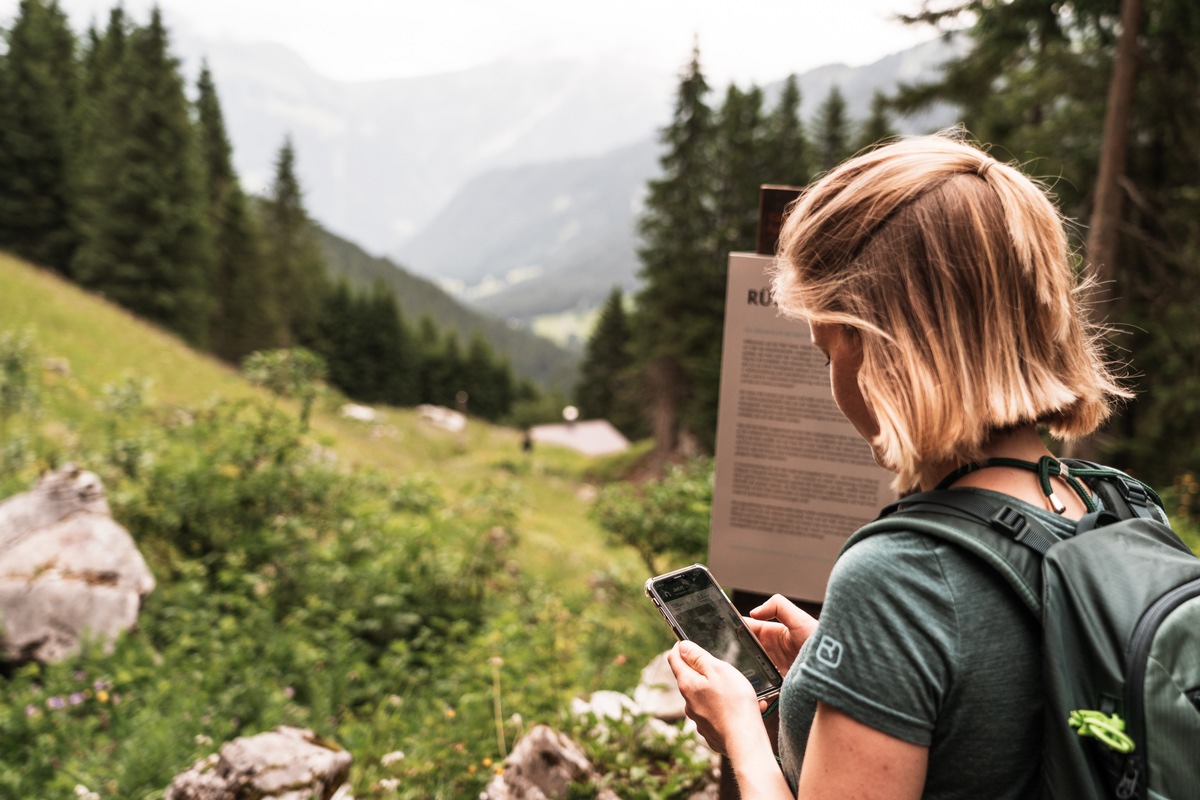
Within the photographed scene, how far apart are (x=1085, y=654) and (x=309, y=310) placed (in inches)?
2314

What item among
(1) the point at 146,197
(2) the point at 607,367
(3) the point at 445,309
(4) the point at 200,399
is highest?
(3) the point at 445,309

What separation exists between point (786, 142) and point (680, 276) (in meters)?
8.40

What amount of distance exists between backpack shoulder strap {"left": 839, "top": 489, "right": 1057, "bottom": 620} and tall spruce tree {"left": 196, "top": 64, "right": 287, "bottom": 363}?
48.1 metres

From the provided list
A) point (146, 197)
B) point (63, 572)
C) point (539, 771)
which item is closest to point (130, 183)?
point (146, 197)

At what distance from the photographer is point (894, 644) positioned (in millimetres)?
1074

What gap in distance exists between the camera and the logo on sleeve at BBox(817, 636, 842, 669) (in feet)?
3.63

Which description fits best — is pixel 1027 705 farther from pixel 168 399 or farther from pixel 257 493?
pixel 168 399

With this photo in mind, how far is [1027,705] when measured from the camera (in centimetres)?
110

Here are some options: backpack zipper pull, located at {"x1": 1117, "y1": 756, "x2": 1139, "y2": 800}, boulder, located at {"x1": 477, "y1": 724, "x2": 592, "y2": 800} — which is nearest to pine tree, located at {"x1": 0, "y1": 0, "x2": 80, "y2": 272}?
boulder, located at {"x1": 477, "y1": 724, "x2": 592, "y2": 800}

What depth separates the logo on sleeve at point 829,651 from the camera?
1.11 meters

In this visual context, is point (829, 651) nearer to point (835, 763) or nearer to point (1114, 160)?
point (835, 763)

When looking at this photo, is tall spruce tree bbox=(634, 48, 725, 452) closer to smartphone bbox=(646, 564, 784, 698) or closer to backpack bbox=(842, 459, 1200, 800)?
smartphone bbox=(646, 564, 784, 698)

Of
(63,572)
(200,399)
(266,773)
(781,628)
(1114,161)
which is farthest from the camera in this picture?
(200,399)

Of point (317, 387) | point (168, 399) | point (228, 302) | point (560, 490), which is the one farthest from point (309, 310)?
point (317, 387)
